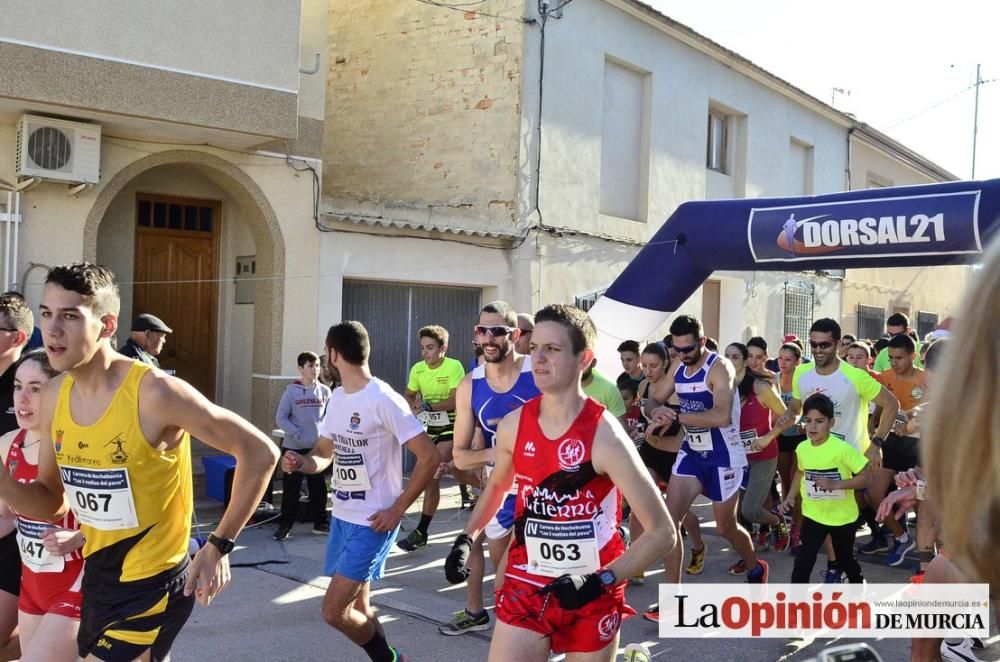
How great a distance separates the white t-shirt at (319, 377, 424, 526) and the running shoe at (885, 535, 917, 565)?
5.13 metres

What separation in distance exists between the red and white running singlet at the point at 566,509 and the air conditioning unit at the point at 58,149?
744cm

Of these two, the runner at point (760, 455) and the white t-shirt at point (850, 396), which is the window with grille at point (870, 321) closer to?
the runner at point (760, 455)

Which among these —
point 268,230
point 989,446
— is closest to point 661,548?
point 989,446

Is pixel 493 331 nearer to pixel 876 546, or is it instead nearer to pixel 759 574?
pixel 759 574

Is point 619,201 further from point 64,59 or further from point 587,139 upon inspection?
point 64,59

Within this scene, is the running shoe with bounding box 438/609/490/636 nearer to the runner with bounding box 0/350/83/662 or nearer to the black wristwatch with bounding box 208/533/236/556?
the runner with bounding box 0/350/83/662

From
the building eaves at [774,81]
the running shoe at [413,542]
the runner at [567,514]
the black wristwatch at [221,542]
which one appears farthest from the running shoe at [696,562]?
the building eaves at [774,81]

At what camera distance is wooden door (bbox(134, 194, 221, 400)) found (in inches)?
449

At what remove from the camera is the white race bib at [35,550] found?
3.70 meters

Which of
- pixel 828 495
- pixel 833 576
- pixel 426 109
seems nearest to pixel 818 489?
pixel 828 495

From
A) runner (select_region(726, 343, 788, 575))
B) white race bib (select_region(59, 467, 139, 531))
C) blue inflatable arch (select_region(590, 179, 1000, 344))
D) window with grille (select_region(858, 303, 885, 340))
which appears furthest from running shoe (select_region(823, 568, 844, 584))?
window with grille (select_region(858, 303, 885, 340))

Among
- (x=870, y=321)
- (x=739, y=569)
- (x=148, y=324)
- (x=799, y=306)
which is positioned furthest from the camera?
(x=870, y=321)

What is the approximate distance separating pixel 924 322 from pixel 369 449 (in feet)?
78.9

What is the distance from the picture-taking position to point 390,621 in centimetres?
620
